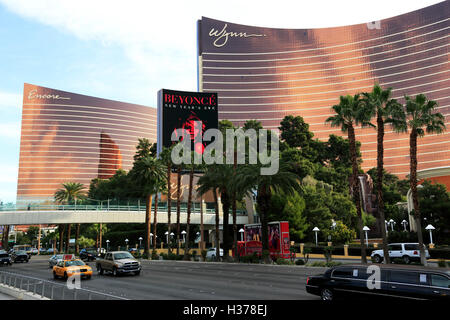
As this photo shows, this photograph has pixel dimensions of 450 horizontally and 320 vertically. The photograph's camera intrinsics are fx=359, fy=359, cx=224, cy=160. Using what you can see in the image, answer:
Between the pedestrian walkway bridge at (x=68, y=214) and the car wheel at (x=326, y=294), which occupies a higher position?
Result: the pedestrian walkway bridge at (x=68, y=214)

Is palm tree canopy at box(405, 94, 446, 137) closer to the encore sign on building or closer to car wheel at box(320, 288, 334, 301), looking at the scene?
car wheel at box(320, 288, 334, 301)

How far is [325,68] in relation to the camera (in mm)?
160500

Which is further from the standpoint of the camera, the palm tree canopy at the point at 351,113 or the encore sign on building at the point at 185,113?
the encore sign on building at the point at 185,113

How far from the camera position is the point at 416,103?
30188 mm

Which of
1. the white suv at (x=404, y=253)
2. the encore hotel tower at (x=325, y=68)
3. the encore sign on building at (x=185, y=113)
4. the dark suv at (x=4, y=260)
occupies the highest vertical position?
the encore hotel tower at (x=325, y=68)

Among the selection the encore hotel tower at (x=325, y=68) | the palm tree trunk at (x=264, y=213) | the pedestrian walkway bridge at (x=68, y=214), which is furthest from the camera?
the encore hotel tower at (x=325, y=68)

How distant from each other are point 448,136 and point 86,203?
128952 millimetres

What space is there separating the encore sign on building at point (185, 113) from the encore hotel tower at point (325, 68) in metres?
81.9

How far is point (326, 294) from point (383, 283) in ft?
7.97

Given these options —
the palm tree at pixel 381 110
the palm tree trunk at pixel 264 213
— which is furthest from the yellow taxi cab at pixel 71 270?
the palm tree at pixel 381 110

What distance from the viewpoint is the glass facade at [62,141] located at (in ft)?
581

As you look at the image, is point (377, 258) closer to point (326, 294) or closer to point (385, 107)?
point (385, 107)

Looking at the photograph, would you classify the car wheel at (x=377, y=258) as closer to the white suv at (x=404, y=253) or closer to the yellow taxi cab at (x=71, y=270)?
the white suv at (x=404, y=253)

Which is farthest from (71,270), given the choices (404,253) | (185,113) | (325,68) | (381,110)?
(325,68)
